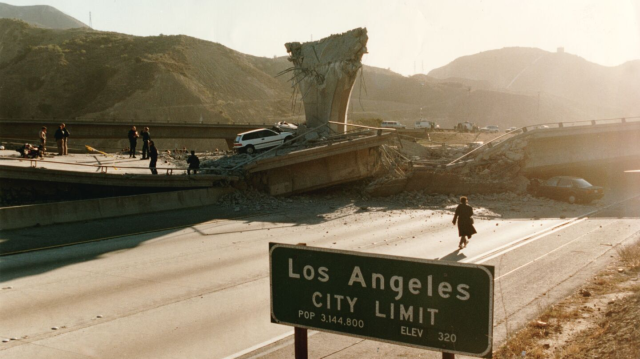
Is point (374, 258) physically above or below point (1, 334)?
above

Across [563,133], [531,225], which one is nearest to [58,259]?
[531,225]

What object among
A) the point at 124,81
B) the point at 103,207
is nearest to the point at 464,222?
the point at 103,207

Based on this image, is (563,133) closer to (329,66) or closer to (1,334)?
(329,66)

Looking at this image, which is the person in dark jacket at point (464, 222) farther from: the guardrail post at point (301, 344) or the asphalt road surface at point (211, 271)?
the guardrail post at point (301, 344)

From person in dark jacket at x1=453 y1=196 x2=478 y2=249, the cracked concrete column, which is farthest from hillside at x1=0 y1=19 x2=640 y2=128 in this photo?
person in dark jacket at x1=453 y1=196 x2=478 y2=249

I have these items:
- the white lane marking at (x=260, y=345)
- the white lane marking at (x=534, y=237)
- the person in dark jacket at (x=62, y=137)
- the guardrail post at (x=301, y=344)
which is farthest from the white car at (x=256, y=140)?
the guardrail post at (x=301, y=344)

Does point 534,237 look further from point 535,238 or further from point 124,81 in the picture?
point 124,81
